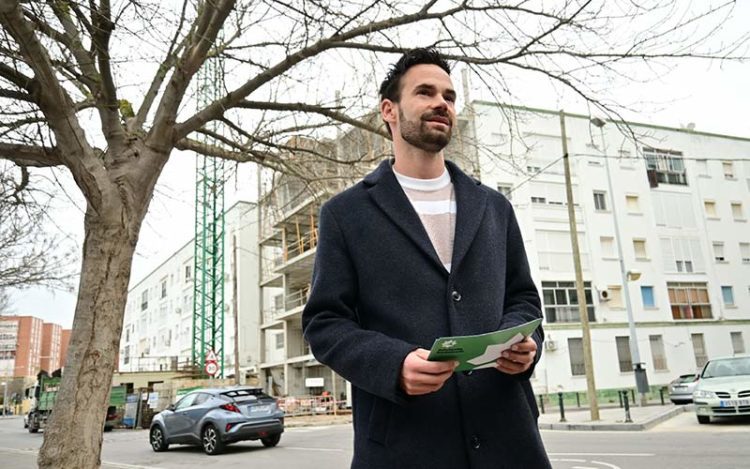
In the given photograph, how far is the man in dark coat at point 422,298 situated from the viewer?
5.67 feet

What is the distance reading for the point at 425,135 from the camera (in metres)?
2.07

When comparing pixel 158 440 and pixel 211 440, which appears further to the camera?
pixel 158 440

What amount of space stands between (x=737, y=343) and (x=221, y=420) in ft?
97.3

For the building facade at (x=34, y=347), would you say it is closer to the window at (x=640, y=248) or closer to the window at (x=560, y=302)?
the window at (x=560, y=302)

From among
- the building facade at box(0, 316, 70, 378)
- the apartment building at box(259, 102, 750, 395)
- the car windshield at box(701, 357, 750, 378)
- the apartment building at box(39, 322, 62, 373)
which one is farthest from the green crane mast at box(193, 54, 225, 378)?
the apartment building at box(39, 322, 62, 373)

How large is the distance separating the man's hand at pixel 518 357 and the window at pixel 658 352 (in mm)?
31127

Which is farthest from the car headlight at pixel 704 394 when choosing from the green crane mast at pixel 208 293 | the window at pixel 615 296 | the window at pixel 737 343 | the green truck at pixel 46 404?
the green crane mast at pixel 208 293

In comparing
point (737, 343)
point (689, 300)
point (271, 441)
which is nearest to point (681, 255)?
point (689, 300)

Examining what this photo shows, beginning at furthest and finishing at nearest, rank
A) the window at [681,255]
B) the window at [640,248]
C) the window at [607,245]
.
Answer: the window at [681,255] → the window at [640,248] → the window at [607,245]

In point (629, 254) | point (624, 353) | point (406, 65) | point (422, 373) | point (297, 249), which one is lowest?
point (422, 373)

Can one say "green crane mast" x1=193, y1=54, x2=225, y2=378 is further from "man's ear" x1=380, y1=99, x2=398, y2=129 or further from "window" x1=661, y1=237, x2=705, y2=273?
"man's ear" x1=380, y1=99, x2=398, y2=129

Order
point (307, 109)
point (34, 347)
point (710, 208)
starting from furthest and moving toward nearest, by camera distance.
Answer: point (34, 347)
point (710, 208)
point (307, 109)

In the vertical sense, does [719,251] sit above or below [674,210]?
below

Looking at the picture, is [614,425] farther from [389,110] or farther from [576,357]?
[576,357]
